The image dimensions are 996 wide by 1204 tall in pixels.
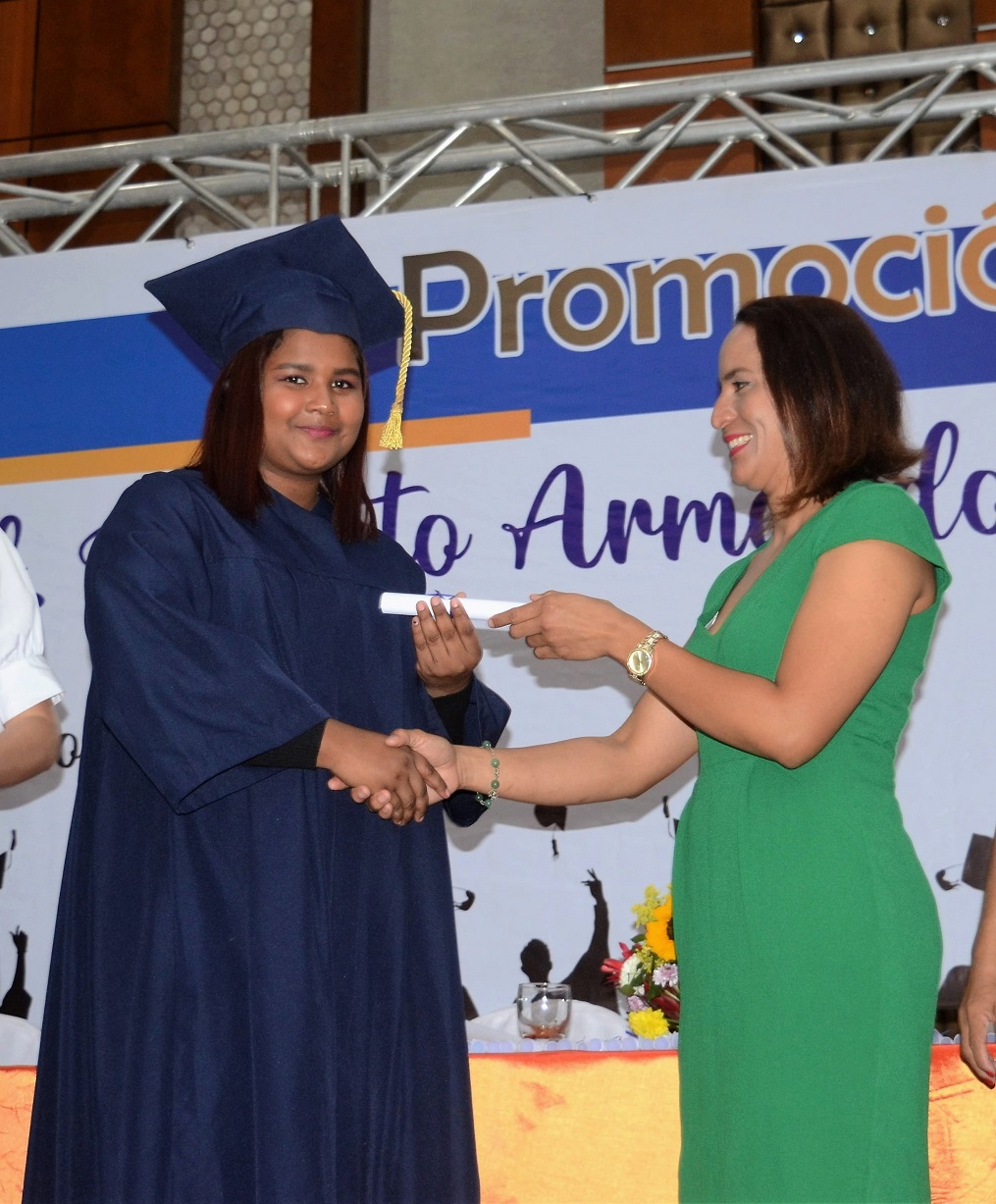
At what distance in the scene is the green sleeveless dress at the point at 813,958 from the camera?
1709mm

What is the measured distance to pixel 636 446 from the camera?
13.1ft

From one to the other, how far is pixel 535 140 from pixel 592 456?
3.45ft

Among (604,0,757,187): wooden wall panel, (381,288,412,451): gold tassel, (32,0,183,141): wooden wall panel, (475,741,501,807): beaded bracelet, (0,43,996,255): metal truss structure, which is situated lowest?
(475,741,501,807): beaded bracelet

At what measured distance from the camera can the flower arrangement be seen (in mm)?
2895

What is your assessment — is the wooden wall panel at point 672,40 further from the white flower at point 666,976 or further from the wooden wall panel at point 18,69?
the white flower at point 666,976

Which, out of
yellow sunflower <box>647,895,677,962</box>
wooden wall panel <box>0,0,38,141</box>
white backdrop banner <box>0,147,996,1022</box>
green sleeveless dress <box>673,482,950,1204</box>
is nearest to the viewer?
green sleeveless dress <box>673,482,950,1204</box>

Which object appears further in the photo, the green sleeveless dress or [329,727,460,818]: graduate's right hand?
[329,727,460,818]: graduate's right hand

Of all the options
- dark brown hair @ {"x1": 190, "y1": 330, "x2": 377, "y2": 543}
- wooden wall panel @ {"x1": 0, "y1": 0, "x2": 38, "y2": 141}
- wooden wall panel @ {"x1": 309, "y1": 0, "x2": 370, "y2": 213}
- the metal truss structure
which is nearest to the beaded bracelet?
dark brown hair @ {"x1": 190, "y1": 330, "x2": 377, "y2": 543}

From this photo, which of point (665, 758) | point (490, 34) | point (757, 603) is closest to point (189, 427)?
point (665, 758)

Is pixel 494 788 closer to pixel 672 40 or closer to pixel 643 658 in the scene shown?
pixel 643 658

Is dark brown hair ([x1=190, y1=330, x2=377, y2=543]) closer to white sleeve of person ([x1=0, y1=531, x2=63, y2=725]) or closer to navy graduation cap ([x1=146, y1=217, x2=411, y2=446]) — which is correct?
navy graduation cap ([x1=146, y1=217, x2=411, y2=446])

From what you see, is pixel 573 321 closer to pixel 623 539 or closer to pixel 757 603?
pixel 623 539

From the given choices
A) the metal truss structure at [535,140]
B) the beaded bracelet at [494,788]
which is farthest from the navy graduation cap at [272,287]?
the metal truss structure at [535,140]

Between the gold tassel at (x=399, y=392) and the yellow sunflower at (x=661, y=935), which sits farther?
the yellow sunflower at (x=661, y=935)
